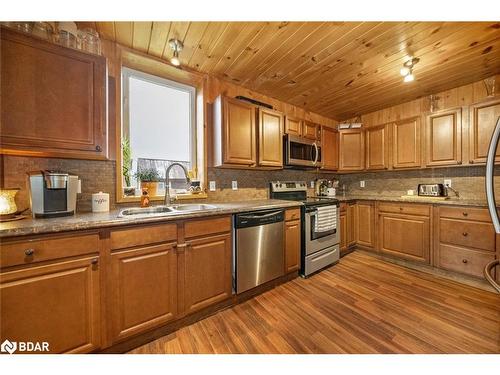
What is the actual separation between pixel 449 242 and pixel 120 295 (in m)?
3.36

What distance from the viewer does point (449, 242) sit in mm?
2299

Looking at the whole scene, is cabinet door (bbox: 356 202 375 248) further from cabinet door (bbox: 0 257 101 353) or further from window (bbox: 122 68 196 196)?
cabinet door (bbox: 0 257 101 353)

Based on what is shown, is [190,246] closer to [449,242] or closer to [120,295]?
[120,295]

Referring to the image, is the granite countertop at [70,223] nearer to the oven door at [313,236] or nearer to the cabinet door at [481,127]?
the oven door at [313,236]

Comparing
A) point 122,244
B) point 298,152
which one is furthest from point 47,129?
point 298,152

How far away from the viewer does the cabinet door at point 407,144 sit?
2.78 m

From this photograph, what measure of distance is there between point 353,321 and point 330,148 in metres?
2.51

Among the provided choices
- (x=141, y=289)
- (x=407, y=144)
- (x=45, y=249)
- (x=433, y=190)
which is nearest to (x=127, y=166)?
(x=45, y=249)

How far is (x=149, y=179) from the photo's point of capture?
78.0 inches

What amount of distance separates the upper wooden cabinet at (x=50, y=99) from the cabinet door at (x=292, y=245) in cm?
189

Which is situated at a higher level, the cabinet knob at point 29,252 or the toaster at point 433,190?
the toaster at point 433,190

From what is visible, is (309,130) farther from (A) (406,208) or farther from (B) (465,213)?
(B) (465,213)

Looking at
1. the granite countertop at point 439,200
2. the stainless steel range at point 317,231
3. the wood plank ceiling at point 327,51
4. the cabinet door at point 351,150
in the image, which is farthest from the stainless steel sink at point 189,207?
the cabinet door at point 351,150

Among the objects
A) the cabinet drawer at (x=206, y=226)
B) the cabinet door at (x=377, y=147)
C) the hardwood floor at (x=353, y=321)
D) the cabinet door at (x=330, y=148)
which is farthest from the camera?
the cabinet door at (x=330, y=148)
